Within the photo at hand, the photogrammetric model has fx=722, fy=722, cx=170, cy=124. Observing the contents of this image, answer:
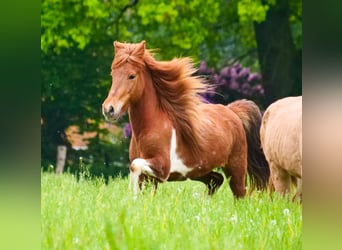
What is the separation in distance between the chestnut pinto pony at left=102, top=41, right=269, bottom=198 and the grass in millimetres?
190

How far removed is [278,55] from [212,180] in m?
3.29

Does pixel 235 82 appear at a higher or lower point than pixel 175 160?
higher

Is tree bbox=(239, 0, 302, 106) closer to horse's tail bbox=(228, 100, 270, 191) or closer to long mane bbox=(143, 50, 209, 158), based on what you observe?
horse's tail bbox=(228, 100, 270, 191)

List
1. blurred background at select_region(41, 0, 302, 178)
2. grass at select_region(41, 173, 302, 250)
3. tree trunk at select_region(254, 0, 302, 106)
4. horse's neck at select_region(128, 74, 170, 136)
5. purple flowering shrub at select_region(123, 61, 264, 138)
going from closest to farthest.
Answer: grass at select_region(41, 173, 302, 250) < horse's neck at select_region(128, 74, 170, 136) < blurred background at select_region(41, 0, 302, 178) < tree trunk at select_region(254, 0, 302, 106) < purple flowering shrub at select_region(123, 61, 264, 138)

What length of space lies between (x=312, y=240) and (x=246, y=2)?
6.33 meters

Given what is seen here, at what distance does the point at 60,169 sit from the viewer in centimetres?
633

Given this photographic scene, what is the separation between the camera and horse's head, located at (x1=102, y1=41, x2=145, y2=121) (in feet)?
13.0

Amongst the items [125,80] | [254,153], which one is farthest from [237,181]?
[125,80]

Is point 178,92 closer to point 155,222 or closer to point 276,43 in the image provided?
point 155,222

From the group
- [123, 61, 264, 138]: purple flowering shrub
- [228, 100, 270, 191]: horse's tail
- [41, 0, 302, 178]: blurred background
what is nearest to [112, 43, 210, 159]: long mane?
[228, 100, 270, 191]: horse's tail

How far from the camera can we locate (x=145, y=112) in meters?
4.11

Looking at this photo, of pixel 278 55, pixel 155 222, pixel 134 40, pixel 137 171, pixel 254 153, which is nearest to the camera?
pixel 155 222

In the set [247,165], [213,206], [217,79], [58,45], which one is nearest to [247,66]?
[217,79]

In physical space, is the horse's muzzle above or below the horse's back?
above
